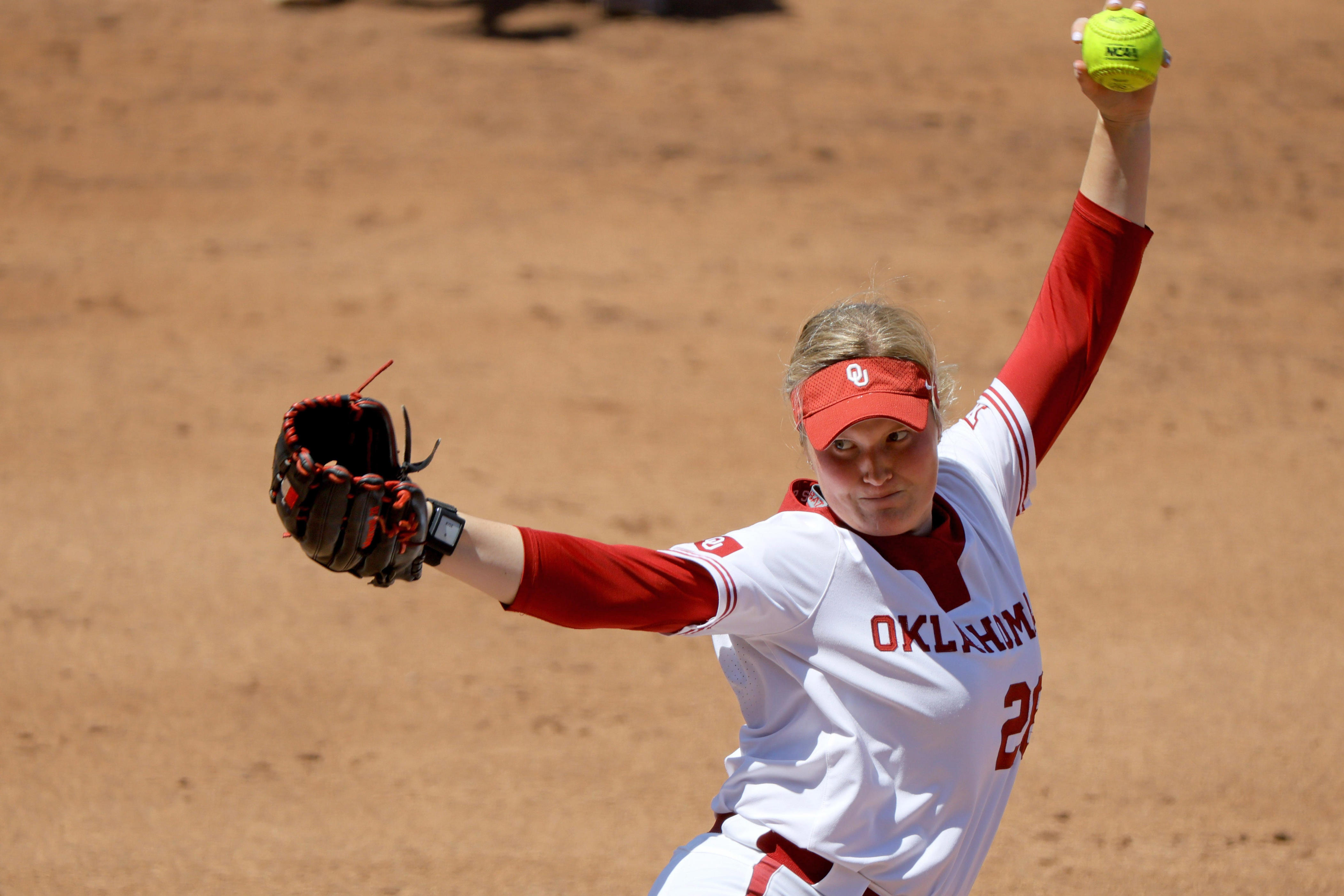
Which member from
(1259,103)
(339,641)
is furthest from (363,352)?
(1259,103)

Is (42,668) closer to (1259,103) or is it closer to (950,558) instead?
(950,558)

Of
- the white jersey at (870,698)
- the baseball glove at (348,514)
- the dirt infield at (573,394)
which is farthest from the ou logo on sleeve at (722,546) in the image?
the dirt infield at (573,394)

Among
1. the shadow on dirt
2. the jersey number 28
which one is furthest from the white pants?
the shadow on dirt

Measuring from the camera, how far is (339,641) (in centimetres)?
573

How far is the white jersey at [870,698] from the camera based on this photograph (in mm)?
2338

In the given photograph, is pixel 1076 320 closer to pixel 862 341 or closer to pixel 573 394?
pixel 862 341

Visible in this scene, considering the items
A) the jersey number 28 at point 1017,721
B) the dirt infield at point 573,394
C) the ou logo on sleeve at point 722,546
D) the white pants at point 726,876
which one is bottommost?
the dirt infield at point 573,394

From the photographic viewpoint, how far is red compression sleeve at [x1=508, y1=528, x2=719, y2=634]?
85.0 inches

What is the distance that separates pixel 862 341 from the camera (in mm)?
2457

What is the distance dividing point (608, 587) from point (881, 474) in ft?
1.81

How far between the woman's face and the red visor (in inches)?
0.9

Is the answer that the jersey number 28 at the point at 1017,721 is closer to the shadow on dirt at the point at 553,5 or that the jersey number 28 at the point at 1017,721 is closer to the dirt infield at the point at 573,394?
the dirt infield at the point at 573,394

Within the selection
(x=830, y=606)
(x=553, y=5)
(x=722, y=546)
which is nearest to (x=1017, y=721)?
(x=830, y=606)

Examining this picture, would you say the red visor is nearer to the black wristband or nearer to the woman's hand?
the black wristband
